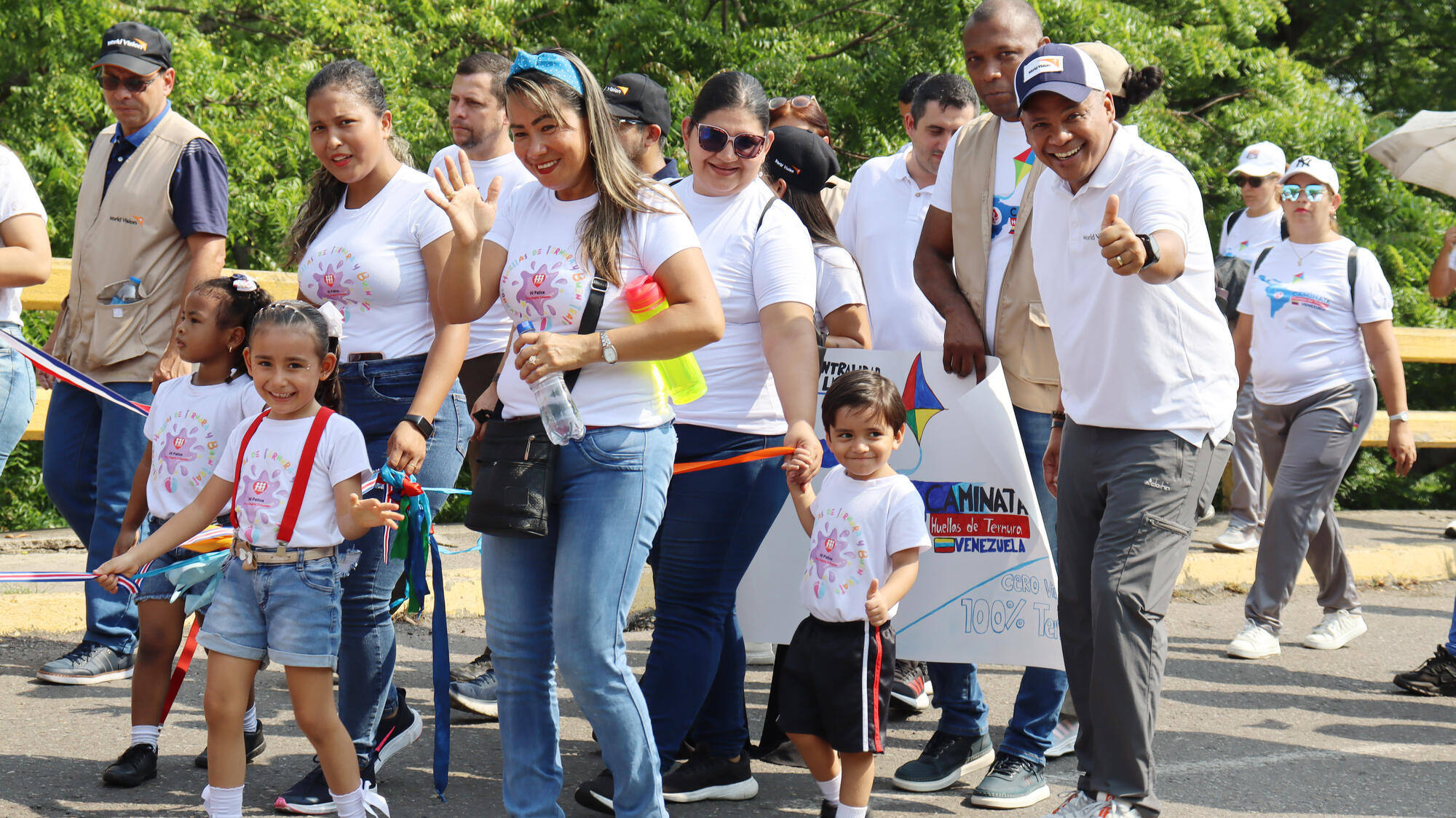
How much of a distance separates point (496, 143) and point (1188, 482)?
3077mm

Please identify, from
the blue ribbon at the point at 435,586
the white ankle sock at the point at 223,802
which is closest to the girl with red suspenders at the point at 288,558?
the white ankle sock at the point at 223,802

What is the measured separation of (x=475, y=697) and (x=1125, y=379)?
2.69 meters

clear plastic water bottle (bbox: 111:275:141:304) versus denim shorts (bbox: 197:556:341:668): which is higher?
clear plastic water bottle (bbox: 111:275:141:304)

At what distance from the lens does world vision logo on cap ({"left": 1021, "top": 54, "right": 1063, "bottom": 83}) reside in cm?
370

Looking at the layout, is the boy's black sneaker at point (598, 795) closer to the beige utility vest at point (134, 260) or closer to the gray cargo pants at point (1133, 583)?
the gray cargo pants at point (1133, 583)

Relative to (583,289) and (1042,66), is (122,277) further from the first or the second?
(1042,66)

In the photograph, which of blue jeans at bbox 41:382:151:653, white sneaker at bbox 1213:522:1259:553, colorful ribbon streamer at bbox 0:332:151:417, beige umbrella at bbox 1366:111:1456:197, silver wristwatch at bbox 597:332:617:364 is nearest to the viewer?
silver wristwatch at bbox 597:332:617:364

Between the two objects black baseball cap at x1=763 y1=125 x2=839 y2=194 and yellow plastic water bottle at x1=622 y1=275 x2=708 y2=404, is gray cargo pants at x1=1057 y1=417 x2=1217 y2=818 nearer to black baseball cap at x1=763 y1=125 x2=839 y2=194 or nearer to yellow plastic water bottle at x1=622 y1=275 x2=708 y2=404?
yellow plastic water bottle at x1=622 y1=275 x2=708 y2=404

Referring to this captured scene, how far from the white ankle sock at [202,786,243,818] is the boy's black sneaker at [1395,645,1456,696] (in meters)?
4.81

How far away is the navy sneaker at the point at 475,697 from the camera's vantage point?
5.15 m

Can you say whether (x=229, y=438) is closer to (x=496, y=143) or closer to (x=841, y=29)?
(x=496, y=143)

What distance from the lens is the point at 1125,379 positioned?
384cm

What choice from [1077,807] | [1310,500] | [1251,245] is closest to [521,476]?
[1077,807]

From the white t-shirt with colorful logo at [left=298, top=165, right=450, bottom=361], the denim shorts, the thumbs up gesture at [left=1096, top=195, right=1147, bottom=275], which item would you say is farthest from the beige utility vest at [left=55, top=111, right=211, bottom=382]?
the thumbs up gesture at [left=1096, top=195, right=1147, bottom=275]
